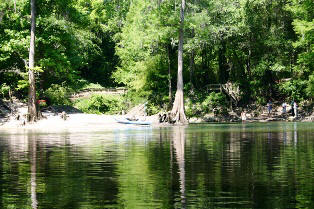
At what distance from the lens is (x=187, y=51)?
58719mm

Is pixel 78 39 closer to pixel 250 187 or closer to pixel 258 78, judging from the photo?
pixel 258 78

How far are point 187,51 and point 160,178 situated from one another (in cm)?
4569

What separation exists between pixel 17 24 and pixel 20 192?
42.8 metres

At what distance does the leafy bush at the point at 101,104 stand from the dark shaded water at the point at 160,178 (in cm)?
4341

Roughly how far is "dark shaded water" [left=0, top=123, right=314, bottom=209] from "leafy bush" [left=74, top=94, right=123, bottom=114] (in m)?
43.4

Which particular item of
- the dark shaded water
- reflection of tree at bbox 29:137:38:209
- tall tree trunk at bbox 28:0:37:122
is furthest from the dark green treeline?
the dark shaded water

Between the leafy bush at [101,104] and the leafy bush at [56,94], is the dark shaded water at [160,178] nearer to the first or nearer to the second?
the leafy bush at [56,94]

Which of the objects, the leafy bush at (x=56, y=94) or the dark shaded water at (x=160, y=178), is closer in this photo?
the dark shaded water at (x=160, y=178)

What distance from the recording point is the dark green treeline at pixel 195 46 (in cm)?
5228

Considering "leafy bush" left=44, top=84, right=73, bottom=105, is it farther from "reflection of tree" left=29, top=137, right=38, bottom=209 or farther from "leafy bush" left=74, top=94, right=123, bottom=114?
"reflection of tree" left=29, top=137, right=38, bottom=209

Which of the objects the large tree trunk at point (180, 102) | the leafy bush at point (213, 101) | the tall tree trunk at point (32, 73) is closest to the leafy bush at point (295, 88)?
the leafy bush at point (213, 101)

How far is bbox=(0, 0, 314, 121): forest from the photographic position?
52.3m

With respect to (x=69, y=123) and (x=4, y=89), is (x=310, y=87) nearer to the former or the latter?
(x=69, y=123)

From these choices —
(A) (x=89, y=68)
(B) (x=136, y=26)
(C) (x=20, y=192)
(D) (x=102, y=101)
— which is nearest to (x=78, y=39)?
(B) (x=136, y=26)
